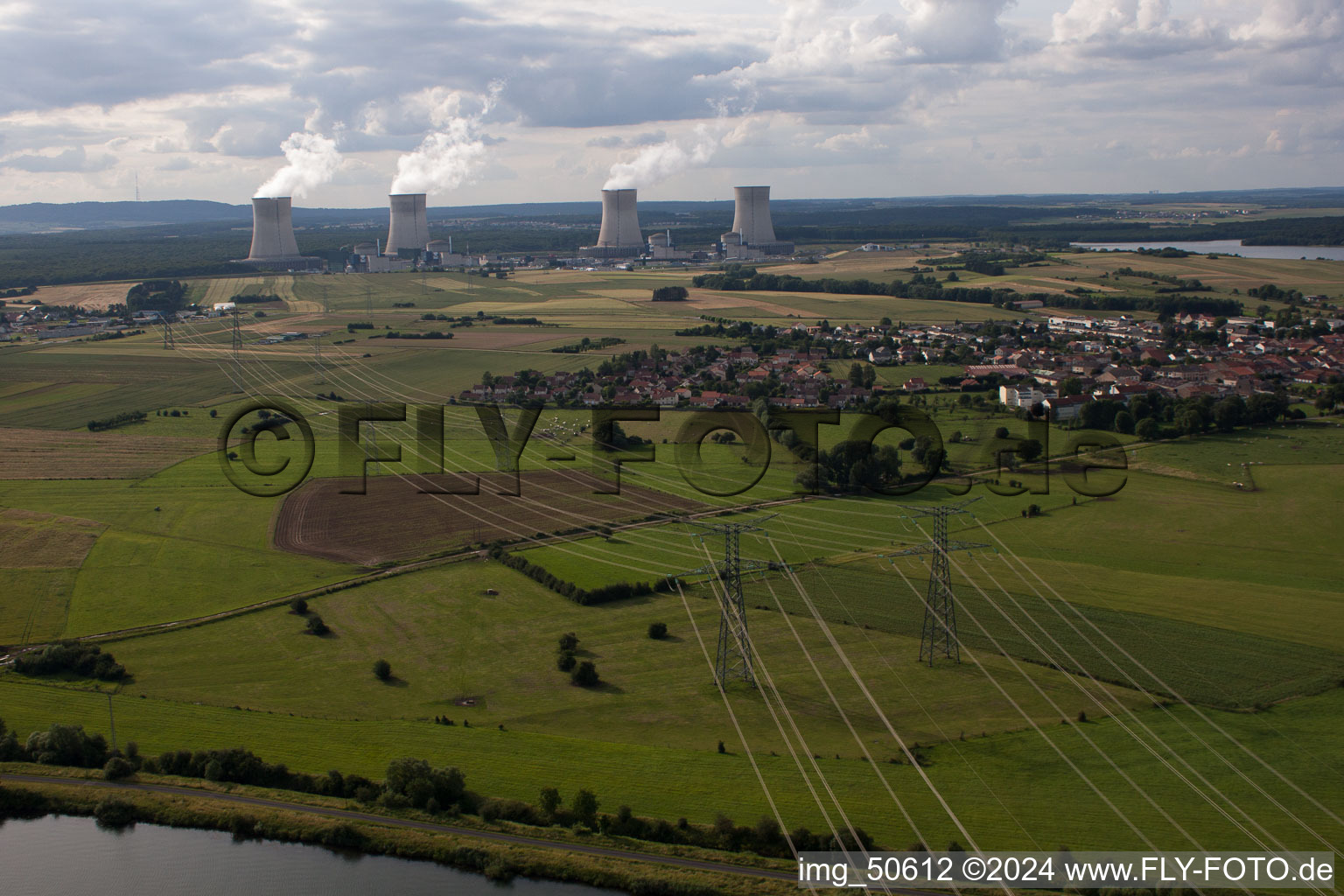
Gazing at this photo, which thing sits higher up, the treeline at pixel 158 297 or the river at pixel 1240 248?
the river at pixel 1240 248

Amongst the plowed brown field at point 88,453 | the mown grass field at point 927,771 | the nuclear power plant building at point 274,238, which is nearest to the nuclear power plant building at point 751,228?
the nuclear power plant building at point 274,238

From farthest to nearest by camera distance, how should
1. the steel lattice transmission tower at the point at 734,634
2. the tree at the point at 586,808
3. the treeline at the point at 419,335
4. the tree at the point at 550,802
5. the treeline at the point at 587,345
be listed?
the treeline at the point at 419,335 → the treeline at the point at 587,345 → the steel lattice transmission tower at the point at 734,634 → the tree at the point at 550,802 → the tree at the point at 586,808

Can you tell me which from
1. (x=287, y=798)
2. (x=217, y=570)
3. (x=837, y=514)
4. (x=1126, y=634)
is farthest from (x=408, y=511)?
(x=1126, y=634)

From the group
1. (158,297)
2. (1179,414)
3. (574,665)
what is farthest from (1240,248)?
(574,665)

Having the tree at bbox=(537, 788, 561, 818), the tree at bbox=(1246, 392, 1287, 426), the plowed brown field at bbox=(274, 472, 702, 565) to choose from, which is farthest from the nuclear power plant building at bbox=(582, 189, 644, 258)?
the tree at bbox=(537, 788, 561, 818)

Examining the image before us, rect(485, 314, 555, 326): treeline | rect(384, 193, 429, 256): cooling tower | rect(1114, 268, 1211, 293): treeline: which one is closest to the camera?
rect(485, 314, 555, 326): treeline

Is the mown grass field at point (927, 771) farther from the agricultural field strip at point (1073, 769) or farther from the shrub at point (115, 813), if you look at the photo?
the shrub at point (115, 813)

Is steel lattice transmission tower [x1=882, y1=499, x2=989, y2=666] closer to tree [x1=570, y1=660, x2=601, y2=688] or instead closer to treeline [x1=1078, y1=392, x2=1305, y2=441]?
tree [x1=570, y1=660, x2=601, y2=688]
